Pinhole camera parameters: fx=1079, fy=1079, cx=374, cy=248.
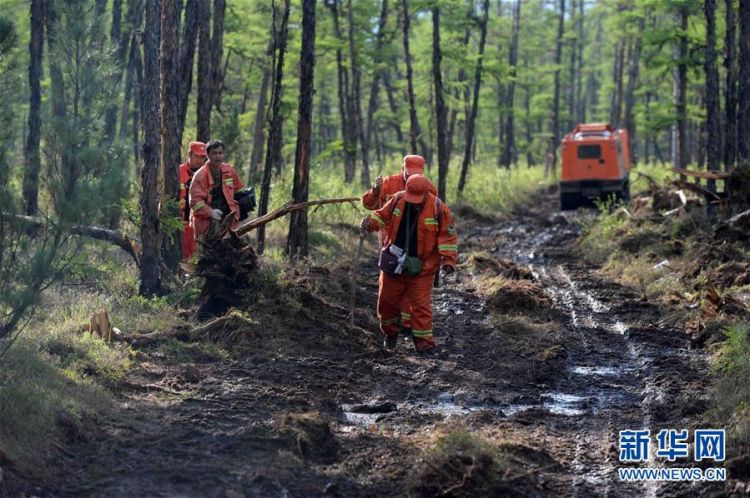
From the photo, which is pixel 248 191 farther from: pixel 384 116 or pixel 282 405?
pixel 384 116

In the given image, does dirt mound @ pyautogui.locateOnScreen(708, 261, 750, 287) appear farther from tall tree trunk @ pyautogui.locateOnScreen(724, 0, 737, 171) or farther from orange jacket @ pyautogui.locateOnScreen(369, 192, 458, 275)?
tall tree trunk @ pyautogui.locateOnScreen(724, 0, 737, 171)

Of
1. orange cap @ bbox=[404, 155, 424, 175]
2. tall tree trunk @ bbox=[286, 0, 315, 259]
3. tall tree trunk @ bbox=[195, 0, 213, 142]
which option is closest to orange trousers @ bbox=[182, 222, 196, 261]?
tall tree trunk @ bbox=[286, 0, 315, 259]

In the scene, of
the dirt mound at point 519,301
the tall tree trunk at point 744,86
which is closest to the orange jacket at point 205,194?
the dirt mound at point 519,301

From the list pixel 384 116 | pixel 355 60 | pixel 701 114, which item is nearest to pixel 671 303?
pixel 355 60

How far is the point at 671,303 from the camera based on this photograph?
45.0 feet

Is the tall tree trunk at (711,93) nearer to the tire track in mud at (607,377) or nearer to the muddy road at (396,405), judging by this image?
the tire track in mud at (607,377)

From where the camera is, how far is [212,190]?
41.9 feet

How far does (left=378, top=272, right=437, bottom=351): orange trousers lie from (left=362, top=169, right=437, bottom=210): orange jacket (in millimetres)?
1159

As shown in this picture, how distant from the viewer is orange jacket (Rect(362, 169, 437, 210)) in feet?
38.7

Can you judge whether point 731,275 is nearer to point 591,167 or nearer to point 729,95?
point 729,95

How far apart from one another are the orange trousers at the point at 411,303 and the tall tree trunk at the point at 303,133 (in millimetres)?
4451

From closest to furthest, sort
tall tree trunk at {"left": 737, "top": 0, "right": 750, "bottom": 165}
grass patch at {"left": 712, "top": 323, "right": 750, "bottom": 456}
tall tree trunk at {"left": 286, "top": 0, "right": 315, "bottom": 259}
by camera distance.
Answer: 1. grass patch at {"left": 712, "top": 323, "right": 750, "bottom": 456}
2. tall tree trunk at {"left": 286, "top": 0, "right": 315, "bottom": 259}
3. tall tree trunk at {"left": 737, "top": 0, "right": 750, "bottom": 165}

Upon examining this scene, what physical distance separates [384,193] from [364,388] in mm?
3270

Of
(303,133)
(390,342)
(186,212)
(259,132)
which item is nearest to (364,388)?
(390,342)
